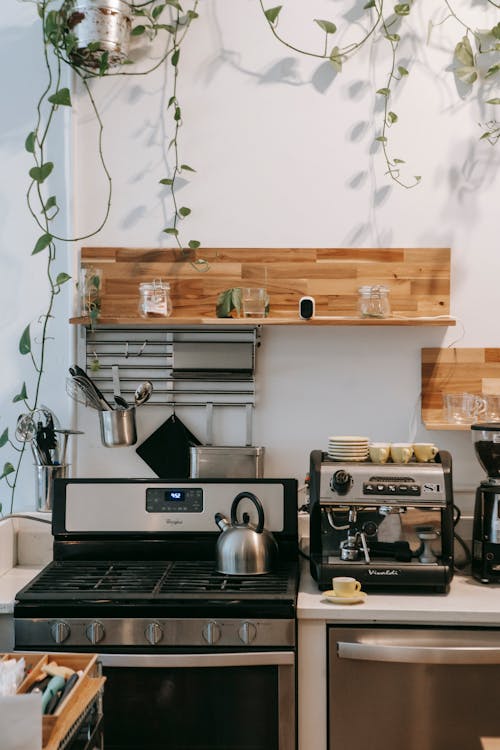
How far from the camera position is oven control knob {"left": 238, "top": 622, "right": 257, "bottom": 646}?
2.49 metres

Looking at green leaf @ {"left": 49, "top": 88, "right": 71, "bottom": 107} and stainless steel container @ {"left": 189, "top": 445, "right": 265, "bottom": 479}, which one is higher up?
green leaf @ {"left": 49, "top": 88, "right": 71, "bottom": 107}

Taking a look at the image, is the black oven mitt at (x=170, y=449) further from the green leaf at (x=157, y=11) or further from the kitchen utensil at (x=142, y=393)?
the green leaf at (x=157, y=11)

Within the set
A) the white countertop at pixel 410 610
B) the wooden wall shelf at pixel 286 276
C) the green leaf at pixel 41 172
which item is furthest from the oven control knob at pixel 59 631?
the green leaf at pixel 41 172

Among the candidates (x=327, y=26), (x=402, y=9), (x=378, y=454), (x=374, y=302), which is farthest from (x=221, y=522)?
(x=402, y=9)

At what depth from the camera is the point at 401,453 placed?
111 inches

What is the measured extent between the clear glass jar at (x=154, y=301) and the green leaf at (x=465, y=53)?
4.05 feet

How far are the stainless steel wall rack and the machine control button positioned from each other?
61 centimetres

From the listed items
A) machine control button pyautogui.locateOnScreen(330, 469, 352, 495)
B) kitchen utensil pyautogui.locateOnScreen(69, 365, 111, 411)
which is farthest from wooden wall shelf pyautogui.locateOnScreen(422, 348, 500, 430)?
kitchen utensil pyautogui.locateOnScreen(69, 365, 111, 411)

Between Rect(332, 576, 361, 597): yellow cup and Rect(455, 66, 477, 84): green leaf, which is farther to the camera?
Rect(455, 66, 477, 84): green leaf

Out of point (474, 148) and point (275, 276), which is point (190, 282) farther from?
point (474, 148)

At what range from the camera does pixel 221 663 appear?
247cm

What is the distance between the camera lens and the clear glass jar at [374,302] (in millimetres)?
3061

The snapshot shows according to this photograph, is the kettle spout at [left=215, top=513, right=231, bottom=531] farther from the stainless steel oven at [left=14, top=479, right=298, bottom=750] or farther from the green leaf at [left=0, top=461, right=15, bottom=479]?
the green leaf at [left=0, top=461, right=15, bottom=479]

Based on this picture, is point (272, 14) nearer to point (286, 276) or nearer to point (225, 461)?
point (286, 276)
